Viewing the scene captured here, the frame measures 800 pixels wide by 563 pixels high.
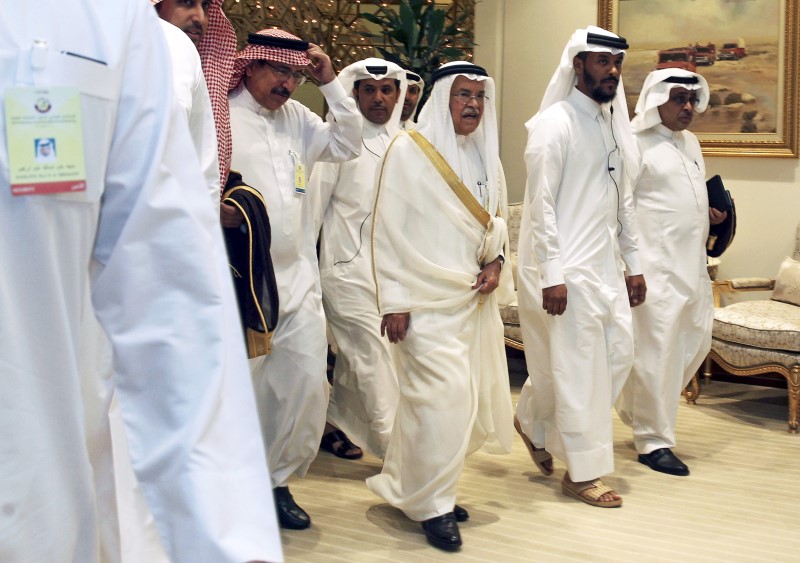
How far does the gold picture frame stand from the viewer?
670 centimetres

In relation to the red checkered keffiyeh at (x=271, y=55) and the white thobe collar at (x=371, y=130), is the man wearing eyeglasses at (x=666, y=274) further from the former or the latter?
the red checkered keffiyeh at (x=271, y=55)

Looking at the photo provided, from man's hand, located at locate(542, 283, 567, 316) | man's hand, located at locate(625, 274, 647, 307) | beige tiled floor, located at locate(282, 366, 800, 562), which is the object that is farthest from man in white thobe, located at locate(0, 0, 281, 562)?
man's hand, located at locate(625, 274, 647, 307)

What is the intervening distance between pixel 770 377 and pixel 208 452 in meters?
6.04

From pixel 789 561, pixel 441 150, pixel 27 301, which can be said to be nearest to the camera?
pixel 27 301

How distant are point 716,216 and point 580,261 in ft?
4.45

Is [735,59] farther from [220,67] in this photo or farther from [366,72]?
[220,67]

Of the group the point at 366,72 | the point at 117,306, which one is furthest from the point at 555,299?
the point at 117,306

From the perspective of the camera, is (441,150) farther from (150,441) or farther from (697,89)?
(150,441)

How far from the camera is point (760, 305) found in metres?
6.25

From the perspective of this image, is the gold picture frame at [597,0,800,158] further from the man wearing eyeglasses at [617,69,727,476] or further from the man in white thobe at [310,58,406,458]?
the man in white thobe at [310,58,406,458]

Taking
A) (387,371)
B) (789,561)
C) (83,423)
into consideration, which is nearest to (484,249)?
(387,371)

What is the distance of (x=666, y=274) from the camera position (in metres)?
4.91

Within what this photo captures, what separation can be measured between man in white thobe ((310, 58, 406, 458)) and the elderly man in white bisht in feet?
2.37

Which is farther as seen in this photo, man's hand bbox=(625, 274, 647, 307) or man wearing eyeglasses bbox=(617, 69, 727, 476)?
man wearing eyeglasses bbox=(617, 69, 727, 476)
